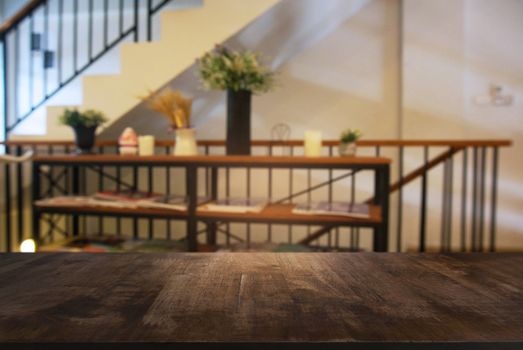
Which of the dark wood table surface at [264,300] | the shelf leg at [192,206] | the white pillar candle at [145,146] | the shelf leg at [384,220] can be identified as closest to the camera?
the dark wood table surface at [264,300]

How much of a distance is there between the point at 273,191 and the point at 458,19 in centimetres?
230

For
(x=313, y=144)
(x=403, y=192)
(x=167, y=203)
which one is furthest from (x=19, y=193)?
(x=403, y=192)

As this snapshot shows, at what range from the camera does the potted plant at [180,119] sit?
6.00 ft

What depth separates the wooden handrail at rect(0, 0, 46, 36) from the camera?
101 inches

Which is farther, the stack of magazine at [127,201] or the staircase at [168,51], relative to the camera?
the staircase at [168,51]

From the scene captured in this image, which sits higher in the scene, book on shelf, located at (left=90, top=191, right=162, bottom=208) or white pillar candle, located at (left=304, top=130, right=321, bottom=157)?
white pillar candle, located at (left=304, top=130, right=321, bottom=157)

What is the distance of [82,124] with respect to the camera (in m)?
2.06

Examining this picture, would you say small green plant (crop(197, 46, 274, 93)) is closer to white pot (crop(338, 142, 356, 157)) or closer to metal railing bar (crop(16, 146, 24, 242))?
white pot (crop(338, 142, 356, 157))

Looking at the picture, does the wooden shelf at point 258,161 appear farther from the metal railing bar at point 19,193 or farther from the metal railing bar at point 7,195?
the metal railing bar at point 7,195

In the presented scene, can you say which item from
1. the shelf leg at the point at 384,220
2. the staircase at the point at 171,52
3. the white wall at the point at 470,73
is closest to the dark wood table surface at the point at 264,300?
the shelf leg at the point at 384,220

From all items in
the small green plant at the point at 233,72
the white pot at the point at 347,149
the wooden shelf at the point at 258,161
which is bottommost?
the wooden shelf at the point at 258,161

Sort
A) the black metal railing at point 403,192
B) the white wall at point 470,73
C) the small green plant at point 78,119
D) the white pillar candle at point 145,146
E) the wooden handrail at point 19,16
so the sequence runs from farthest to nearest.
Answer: the white wall at point 470,73 → the black metal railing at point 403,192 → the wooden handrail at point 19,16 → the small green plant at point 78,119 → the white pillar candle at point 145,146

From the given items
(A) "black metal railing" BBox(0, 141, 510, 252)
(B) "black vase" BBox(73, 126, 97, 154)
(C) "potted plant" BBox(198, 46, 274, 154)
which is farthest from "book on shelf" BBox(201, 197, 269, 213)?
(A) "black metal railing" BBox(0, 141, 510, 252)

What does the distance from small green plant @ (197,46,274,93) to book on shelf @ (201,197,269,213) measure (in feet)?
1.66
